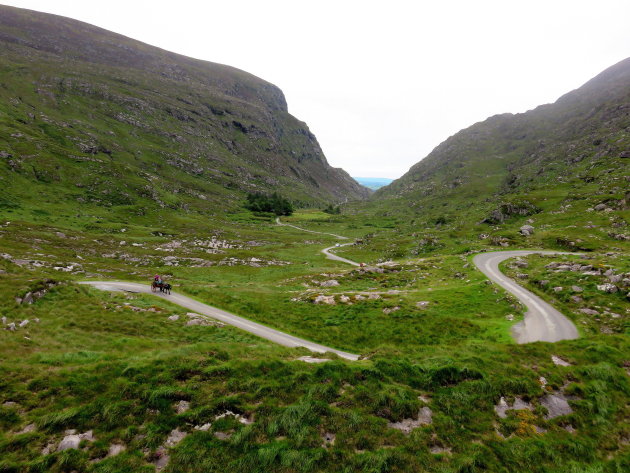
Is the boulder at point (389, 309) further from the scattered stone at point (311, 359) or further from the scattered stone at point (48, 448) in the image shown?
the scattered stone at point (48, 448)

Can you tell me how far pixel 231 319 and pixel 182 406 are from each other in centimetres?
1780

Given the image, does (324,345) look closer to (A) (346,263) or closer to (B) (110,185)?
(A) (346,263)

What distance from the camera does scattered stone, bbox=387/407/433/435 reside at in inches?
413

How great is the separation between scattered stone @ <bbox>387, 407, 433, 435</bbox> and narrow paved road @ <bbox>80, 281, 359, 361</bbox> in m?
8.53

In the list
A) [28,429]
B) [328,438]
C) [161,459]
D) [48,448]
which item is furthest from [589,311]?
[28,429]

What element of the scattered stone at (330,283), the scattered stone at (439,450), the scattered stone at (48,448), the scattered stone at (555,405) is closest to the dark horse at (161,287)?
the scattered stone at (330,283)

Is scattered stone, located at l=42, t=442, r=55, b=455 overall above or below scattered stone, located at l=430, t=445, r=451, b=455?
above

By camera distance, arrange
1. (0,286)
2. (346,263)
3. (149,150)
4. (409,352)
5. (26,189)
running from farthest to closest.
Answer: (149,150) → (26,189) → (346,263) → (0,286) → (409,352)

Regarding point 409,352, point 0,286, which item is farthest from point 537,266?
point 0,286

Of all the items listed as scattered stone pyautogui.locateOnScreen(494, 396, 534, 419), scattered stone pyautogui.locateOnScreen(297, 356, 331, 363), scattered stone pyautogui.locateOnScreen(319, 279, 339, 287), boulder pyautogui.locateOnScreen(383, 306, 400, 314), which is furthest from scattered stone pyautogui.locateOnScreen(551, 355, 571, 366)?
scattered stone pyautogui.locateOnScreen(319, 279, 339, 287)

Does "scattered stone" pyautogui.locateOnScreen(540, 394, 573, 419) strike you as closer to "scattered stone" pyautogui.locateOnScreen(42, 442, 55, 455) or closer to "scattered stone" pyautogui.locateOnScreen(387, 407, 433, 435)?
"scattered stone" pyautogui.locateOnScreen(387, 407, 433, 435)

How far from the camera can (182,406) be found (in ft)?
34.4

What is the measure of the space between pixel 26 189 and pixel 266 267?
265 feet

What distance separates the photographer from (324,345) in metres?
23.6
